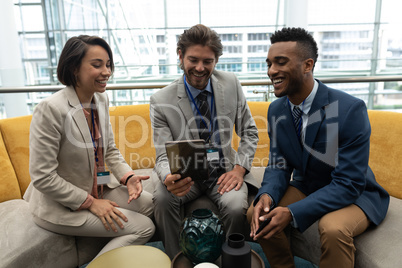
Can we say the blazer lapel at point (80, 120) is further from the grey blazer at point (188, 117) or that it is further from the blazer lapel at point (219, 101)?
the blazer lapel at point (219, 101)

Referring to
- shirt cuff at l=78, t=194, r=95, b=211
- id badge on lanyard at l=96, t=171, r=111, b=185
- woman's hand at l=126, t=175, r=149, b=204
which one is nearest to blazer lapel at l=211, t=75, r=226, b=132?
woman's hand at l=126, t=175, r=149, b=204

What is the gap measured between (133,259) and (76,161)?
589mm

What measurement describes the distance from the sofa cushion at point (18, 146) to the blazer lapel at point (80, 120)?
0.79m

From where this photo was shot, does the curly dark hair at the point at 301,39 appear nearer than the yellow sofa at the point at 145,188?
No

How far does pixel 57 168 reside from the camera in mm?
1511

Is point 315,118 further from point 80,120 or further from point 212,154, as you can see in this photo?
point 80,120

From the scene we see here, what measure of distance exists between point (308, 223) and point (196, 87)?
963 millimetres

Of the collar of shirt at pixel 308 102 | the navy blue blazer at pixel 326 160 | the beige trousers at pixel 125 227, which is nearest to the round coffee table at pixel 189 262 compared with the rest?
the navy blue blazer at pixel 326 160

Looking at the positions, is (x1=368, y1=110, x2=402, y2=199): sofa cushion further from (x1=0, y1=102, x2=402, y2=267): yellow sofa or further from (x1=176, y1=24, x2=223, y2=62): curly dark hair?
(x1=176, y1=24, x2=223, y2=62): curly dark hair

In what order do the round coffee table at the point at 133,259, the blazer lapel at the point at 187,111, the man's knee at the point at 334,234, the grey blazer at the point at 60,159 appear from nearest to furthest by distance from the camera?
the round coffee table at the point at 133,259, the man's knee at the point at 334,234, the grey blazer at the point at 60,159, the blazer lapel at the point at 187,111

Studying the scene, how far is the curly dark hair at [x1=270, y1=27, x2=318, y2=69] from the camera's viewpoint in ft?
Result: 4.89

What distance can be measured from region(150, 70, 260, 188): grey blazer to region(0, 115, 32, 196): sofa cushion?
926 millimetres

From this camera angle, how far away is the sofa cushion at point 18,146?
6.68 ft

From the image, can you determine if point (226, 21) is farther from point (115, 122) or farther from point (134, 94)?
point (115, 122)
